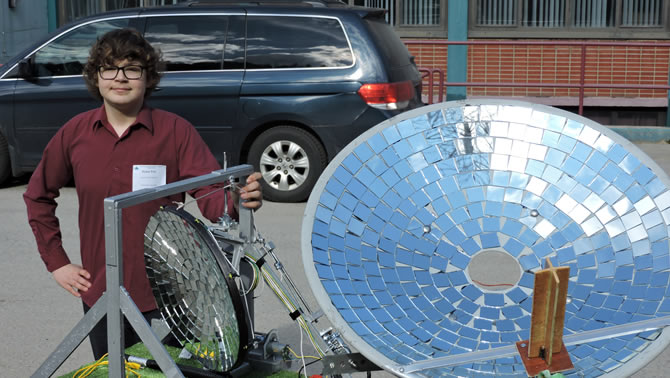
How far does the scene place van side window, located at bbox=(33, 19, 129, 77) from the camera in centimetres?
977

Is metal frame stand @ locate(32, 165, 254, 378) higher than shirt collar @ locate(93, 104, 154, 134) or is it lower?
lower

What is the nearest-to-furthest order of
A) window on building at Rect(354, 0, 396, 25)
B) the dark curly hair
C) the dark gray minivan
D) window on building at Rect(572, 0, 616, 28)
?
the dark curly hair, the dark gray minivan, window on building at Rect(572, 0, 616, 28), window on building at Rect(354, 0, 396, 25)

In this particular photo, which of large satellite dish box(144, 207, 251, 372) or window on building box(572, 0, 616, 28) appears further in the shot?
window on building box(572, 0, 616, 28)

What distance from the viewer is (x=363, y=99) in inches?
363

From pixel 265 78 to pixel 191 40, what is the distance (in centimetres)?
86

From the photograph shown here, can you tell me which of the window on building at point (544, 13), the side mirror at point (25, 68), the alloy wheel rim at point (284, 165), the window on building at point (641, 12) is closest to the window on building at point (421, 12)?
the window on building at point (544, 13)

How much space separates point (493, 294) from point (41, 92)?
7.59 metres

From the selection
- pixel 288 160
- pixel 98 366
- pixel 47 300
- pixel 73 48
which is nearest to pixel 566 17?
pixel 288 160

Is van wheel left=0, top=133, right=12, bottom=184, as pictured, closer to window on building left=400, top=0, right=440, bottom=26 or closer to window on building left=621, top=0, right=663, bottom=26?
window on building left=400, top=0, right=440, bottom=26

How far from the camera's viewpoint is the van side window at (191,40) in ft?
31.3

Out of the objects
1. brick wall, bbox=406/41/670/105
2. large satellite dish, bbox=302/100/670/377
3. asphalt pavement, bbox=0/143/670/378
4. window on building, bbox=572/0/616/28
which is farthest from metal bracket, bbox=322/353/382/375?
window on building, bbox=572/0/616/28

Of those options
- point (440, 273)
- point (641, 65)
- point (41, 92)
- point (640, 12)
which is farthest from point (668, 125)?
point (440, 273)

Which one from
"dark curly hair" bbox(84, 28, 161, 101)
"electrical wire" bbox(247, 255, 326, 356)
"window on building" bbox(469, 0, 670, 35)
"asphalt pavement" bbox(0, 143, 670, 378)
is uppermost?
"window on building" bbox(469, 0, 670, 35)

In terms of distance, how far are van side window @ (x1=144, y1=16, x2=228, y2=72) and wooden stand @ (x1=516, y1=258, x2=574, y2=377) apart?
7362 mm
